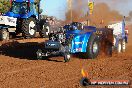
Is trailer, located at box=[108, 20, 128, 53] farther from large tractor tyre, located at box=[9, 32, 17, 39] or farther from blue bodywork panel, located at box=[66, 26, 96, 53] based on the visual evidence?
large tractor tyre, located at box=[9, 32, 17, 39]

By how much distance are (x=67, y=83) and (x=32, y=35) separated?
499 inches

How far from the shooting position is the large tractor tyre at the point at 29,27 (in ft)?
68.8

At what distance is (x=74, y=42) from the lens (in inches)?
557

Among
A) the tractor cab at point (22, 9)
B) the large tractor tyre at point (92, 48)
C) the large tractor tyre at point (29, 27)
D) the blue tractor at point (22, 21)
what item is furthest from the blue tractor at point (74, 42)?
the tractor cab at point (22, 9)

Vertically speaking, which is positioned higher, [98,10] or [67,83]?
[98,10]

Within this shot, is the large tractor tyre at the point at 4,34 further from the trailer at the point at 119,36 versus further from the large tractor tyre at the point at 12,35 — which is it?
the trailer at the point at 119,36

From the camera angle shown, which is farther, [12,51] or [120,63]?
[12,51]

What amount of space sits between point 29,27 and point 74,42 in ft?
25.1

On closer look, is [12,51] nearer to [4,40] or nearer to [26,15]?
[4,40]

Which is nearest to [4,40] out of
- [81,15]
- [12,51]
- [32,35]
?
[32,35]

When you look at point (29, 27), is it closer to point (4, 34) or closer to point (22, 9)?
point (22, 9)

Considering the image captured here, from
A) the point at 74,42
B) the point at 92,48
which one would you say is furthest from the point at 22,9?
the point at 74,42

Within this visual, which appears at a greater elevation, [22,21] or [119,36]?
[22,21]

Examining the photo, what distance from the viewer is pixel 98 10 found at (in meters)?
30.7
